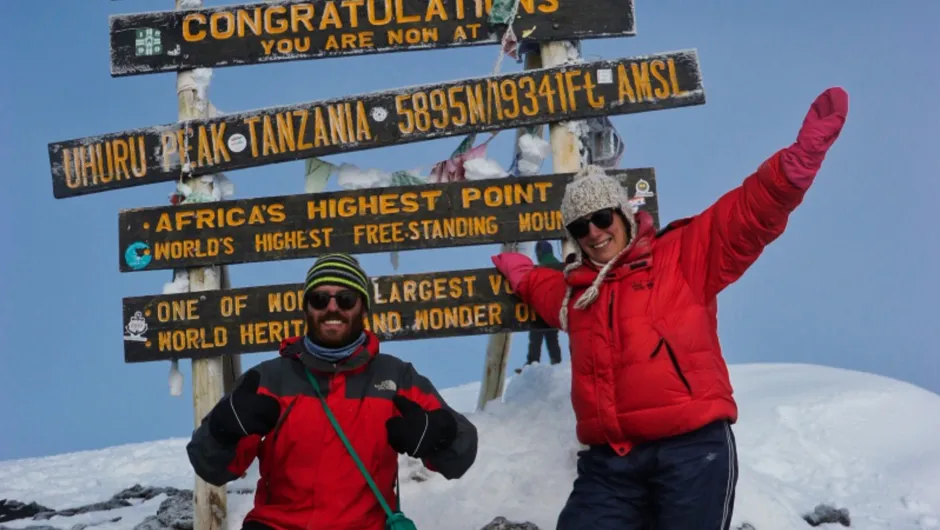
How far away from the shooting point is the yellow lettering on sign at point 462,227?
19.3ft

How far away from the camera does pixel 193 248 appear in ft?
19.9

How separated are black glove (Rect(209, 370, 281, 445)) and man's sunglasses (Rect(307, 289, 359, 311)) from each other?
17.6 inches

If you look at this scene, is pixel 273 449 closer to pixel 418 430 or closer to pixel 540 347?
pixel 418 430

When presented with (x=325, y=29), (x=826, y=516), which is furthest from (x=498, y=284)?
(x=826, y=516)

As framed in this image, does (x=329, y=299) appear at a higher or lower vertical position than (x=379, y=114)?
lower

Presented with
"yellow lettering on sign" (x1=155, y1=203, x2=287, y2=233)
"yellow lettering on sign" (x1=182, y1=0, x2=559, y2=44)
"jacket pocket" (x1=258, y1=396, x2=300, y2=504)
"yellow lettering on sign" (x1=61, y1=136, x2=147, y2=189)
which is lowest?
"jacket pocket" (x1=258, y1=396, x2=300, y2=504)

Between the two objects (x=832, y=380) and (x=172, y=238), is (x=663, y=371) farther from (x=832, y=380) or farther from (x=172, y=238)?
(x=832, y=380)

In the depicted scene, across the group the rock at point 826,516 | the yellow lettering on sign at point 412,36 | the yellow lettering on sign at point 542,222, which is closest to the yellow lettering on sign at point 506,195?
the yellow lettering on sign at point 542,222

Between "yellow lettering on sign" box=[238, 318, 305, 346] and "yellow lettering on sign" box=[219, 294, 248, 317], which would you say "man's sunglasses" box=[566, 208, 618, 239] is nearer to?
"yellow lettering on sign" box=[238, 318, 305, 346]

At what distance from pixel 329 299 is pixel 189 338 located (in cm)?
291

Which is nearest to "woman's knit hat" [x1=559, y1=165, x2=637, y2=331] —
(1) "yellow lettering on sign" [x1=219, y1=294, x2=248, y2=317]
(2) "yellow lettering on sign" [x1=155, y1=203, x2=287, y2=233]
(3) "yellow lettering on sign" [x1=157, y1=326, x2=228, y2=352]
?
(2) "yellow lettering on sign" [x1=155, y1=203, x2=287, y2=233]

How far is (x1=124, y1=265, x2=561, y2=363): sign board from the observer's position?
5824 mm

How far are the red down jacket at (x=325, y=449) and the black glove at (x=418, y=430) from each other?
0.07 m

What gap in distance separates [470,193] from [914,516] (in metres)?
5.78
